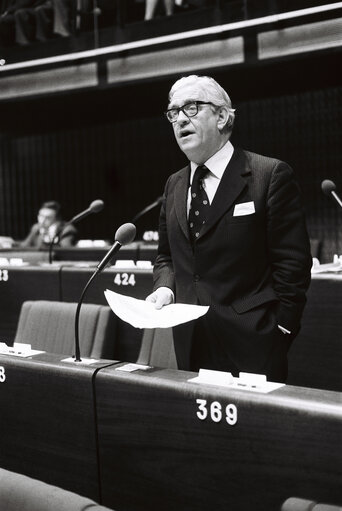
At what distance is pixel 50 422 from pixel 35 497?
0.63m

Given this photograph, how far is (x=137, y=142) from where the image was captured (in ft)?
31.5

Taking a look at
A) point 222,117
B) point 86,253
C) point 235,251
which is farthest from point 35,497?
point 86,253

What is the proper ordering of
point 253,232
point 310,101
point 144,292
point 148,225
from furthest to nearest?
point 148,225
point 310,101
point 144,292
point 253,232

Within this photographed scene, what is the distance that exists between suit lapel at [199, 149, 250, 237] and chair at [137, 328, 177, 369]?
3.16 ft

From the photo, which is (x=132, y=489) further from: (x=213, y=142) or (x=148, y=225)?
(x=148, y=225)

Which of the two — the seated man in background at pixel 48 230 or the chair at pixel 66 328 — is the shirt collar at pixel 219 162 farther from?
the seated man in background at pixel 48 230

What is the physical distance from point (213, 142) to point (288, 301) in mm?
506

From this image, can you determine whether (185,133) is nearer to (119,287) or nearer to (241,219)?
(241,219)

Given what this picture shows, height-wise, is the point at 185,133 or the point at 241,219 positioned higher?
the point at 185,133

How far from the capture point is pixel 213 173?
2010 mm

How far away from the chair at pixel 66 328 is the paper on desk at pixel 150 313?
3.42 ft

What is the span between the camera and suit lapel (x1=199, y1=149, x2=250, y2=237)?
194 centimetres

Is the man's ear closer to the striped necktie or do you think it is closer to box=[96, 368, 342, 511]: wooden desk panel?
the striped necktie

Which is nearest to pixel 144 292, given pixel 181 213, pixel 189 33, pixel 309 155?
pixel 181 213
